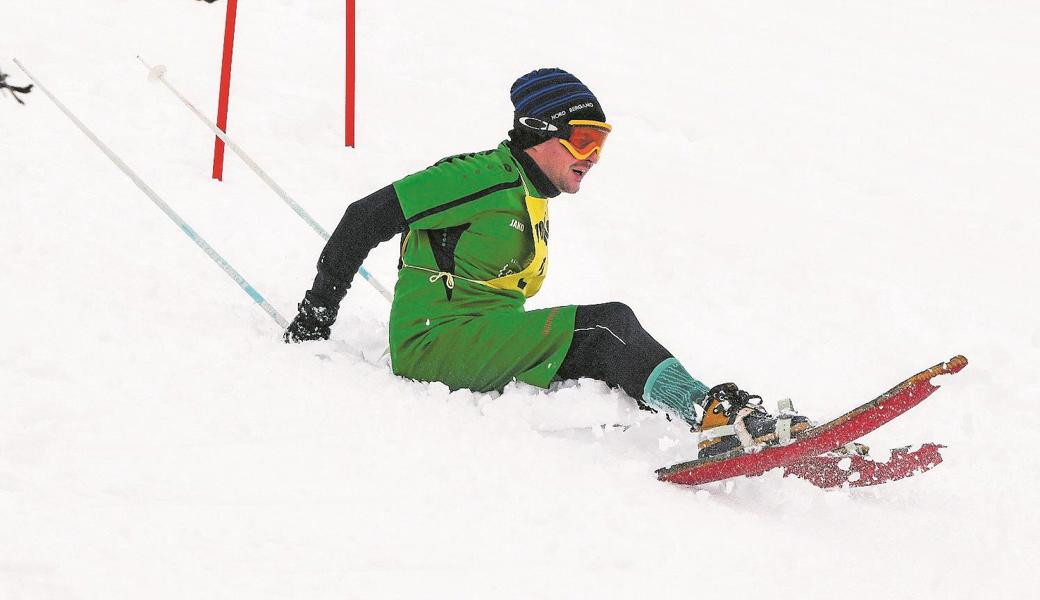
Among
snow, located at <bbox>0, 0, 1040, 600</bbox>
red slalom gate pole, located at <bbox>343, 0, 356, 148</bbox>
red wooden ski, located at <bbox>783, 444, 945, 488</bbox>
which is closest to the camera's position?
snow, located at <bbox>0, 0, 1040, 600</bbox>

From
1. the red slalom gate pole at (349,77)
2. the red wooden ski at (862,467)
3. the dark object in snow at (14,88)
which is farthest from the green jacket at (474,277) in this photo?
Answer: the dark object in snow at (14,88)

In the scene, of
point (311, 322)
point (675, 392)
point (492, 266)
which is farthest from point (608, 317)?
point (311, 322)

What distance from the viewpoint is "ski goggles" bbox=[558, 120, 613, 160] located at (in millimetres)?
3068

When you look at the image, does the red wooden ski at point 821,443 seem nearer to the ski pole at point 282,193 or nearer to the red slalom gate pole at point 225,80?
the ski pole at point 282,193

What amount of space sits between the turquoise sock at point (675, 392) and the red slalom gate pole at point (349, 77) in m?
3.94

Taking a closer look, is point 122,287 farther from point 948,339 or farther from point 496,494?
point 948,339

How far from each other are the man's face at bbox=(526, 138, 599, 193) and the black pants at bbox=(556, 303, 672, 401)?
0.46 m

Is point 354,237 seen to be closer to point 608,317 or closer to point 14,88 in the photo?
point 608,317

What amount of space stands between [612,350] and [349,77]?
396cm

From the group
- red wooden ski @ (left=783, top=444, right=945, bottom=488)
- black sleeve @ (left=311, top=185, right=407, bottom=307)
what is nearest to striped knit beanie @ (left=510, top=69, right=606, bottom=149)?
black sleeve @ (left=311, top=185, right=407, bottom=307)

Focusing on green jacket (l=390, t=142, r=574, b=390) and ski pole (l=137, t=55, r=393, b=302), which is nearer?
green jacket (l=390, t=142, r=574, b=390)

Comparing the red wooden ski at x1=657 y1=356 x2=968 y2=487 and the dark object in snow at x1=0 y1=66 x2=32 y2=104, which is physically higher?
the dark object in snow at x1=0 y1=66 x2=32 y2=104

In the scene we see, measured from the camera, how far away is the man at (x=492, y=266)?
2.91 metres

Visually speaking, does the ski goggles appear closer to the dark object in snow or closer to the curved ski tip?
the curved ski tip
